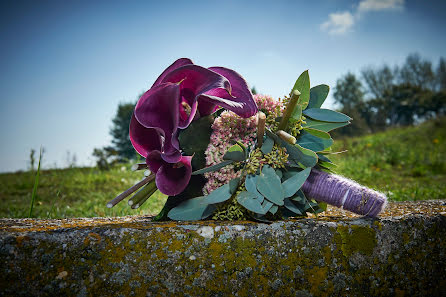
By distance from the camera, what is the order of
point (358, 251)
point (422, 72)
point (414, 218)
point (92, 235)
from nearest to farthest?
1. point (92, 235)
2. point (358, 251)
3. point (414, 218)
4. point (422, 72)

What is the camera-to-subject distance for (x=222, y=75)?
1.32m

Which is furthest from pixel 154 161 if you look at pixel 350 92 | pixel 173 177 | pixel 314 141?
pixel 350 92

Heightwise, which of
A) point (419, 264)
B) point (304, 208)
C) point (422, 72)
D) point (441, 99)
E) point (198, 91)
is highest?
point (422, 72)

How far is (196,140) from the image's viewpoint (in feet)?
4.32

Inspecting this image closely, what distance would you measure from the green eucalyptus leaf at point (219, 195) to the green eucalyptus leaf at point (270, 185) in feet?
0.39

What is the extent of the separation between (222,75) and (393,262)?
99 cm

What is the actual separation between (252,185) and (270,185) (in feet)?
0.23

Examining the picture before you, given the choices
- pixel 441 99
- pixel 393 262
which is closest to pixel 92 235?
pixel 393 262

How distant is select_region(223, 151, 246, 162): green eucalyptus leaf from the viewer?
1189 millimetres

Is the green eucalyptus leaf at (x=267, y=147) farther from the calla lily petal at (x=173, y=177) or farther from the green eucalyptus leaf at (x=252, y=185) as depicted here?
the calla lily petal at (x=173, y=177)

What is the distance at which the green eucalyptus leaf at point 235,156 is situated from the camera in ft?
3.90

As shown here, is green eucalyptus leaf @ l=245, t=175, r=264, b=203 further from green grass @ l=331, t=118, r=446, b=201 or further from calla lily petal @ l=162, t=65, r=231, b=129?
green grass @ l=331, t=118, r=446, b=201

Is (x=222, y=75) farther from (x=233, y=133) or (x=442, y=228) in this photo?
(x=442, y=228)

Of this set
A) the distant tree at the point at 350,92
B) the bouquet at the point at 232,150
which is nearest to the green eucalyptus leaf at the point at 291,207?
the bouquet at the point at 232,150
